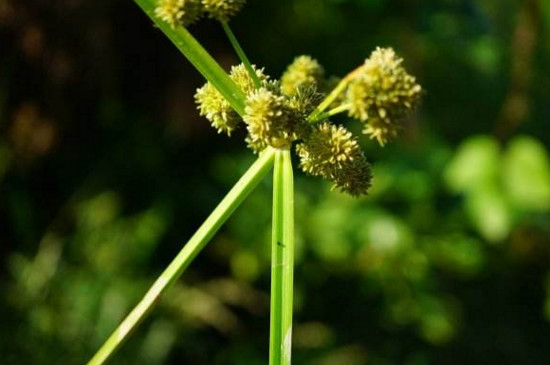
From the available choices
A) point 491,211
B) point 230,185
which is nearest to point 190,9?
point 491,211

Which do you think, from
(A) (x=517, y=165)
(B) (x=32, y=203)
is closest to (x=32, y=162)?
(B) (x=32, y=203)

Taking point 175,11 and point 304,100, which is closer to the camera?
point 175,11

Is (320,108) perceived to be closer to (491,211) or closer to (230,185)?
(491,211)

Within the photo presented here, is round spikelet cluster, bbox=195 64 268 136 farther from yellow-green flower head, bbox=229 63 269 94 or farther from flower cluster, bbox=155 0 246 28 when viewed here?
flower cluster, bbox=155 0 246 28

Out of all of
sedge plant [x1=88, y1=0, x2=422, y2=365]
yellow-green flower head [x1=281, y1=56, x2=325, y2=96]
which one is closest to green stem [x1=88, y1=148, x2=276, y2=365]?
sedge plant [x1=88, y1=0, x2=422, y2=365]

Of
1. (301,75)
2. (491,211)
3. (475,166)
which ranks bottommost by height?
(301,75)

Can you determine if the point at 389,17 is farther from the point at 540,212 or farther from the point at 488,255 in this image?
the point at 488,255
